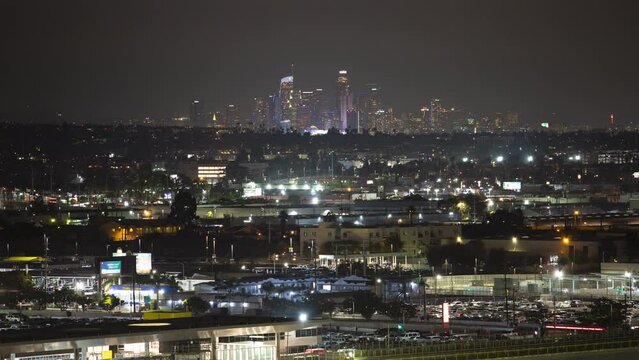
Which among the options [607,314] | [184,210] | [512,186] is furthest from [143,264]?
[512,186]

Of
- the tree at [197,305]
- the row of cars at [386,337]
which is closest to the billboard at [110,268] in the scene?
the tree at [197,305]

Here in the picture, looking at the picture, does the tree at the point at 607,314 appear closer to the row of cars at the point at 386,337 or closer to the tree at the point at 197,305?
the row of cars at the point at 386,337

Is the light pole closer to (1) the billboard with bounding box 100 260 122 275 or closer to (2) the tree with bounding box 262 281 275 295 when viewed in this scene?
(2) the tree with bounding box 262 281 275 295

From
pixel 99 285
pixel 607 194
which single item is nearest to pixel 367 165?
pixel 607 194

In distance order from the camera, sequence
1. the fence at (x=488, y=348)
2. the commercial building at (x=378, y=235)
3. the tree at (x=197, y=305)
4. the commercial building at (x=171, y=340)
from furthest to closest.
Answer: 1. the commercial building at (x=378, y=235)
2. the tree at (x=197, y=305)
3. the fence at (x=488, y=348)
4. the commercial building at (x=171, y=340)

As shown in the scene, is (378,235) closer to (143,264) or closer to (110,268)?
(143,264)

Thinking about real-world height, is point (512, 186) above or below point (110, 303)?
above
